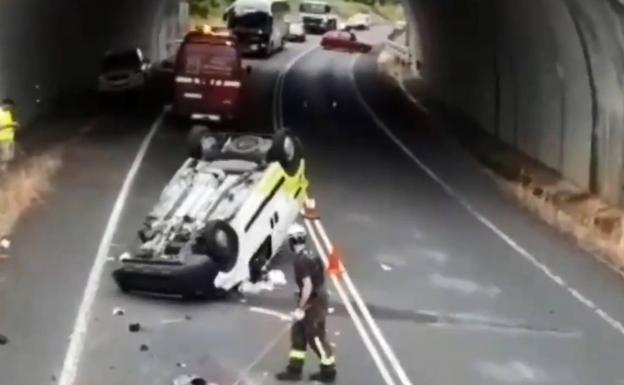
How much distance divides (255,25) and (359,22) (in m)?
36.5

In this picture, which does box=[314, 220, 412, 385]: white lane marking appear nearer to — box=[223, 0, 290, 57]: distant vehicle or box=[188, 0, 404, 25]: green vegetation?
box=[223, 0, 290, 57]: distant vehicle

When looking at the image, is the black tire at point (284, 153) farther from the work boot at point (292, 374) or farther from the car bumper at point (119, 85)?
the car bumper at point (119, 85)

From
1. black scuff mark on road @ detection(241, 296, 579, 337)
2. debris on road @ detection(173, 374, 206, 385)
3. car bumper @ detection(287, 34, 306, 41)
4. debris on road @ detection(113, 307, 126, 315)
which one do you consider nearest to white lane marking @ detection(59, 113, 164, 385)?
debris on road @ detection(113, 307, 126, 315)

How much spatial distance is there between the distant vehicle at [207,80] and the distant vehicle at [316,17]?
59.6 meters

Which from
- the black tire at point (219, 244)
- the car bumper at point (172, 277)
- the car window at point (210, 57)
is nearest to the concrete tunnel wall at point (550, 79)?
the car window at point (210, 57)

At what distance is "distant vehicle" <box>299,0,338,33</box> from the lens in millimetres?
99375

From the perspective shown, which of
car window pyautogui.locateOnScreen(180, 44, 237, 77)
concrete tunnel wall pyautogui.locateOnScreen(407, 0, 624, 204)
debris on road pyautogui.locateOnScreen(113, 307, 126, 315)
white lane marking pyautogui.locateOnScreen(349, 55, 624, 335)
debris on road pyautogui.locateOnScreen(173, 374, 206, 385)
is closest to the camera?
debris on road pyautogui.locateOnScreen(173, 374, 206, 385)

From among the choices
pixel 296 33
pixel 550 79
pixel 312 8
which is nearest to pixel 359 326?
pixel 550 79

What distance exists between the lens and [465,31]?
4581 cm

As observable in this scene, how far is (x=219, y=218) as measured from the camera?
20469 millimetres

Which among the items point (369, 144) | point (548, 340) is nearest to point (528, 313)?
point (548, 340)

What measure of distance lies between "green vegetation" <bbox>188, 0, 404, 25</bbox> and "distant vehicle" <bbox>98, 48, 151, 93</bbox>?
4899cm

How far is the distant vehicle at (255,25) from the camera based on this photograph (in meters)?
69.8

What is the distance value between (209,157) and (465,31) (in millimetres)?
23715
